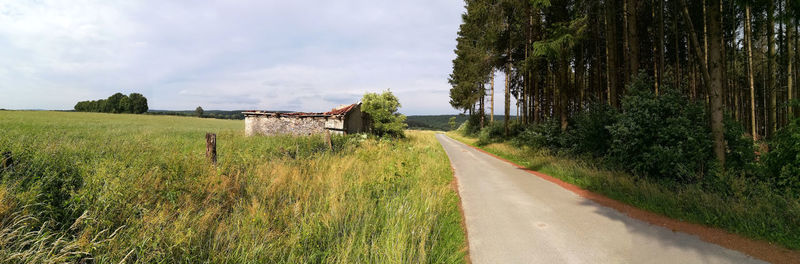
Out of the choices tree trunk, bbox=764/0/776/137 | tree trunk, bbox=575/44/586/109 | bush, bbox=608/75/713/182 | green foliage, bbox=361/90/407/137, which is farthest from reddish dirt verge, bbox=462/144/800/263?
green foliage, bbox=361/90/407/137

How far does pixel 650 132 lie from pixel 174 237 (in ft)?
36.6

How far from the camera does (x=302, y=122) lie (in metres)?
23.4

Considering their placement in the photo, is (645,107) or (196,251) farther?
(645,107)

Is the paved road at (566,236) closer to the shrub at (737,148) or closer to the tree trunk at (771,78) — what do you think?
the shrub at (737,148)

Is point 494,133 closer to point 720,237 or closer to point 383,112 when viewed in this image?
point 383,112

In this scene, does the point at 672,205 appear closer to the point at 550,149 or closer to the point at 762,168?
the point at 762,168

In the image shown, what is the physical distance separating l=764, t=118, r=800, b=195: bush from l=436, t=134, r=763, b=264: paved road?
11.7 ft

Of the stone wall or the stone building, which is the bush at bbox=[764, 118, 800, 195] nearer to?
the stone building

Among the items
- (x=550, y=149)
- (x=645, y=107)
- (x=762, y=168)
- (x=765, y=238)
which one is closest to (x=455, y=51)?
(x=550, y=149)

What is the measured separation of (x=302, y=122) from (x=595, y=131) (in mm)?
20895

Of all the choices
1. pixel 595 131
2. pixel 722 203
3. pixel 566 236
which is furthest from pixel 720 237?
pixel 595 131

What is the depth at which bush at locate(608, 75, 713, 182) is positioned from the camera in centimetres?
690

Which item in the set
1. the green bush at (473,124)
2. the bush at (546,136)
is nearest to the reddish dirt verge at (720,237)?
the bush at (546,136)

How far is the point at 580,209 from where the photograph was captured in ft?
18.6
